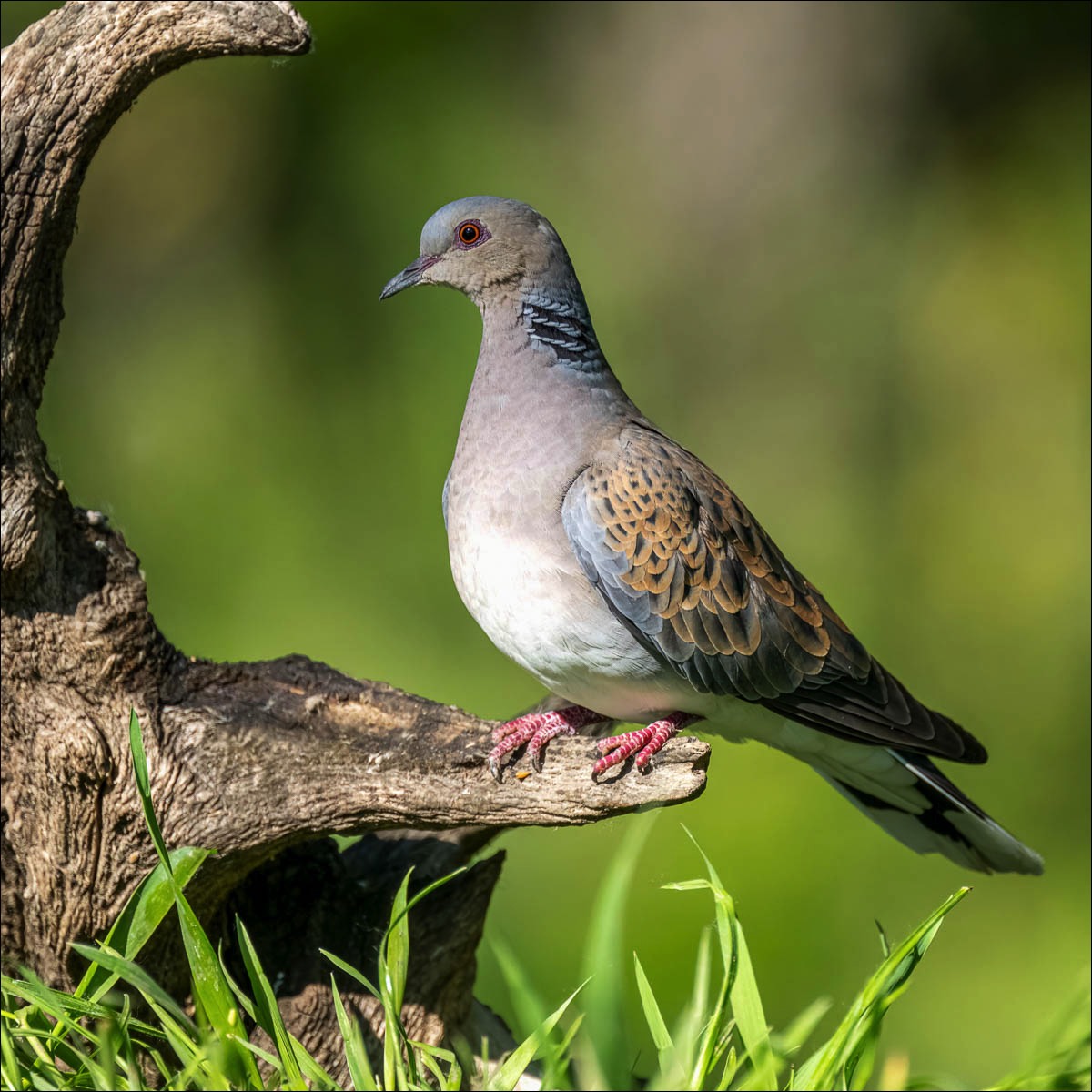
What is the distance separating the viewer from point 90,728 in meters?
2.73

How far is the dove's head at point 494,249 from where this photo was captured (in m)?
3.00

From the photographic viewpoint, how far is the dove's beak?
10.2 ft

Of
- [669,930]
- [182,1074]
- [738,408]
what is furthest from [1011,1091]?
[738,408]

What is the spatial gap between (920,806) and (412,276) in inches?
69.1

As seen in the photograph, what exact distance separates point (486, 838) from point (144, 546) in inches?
168

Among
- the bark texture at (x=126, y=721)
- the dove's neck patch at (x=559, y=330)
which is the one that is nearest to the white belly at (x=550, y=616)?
the bark texture at (x=126, y=721)

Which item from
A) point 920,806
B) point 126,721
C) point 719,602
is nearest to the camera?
point 126,721

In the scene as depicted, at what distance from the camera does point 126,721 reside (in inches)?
110

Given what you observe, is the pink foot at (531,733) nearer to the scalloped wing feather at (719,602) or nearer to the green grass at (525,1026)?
the scalloped wing feather at (719,602)

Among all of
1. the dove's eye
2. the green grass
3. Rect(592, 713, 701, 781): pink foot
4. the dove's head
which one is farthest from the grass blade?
the dove's eye

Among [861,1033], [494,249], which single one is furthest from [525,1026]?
[494,249]

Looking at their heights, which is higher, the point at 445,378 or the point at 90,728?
the point at 445,378

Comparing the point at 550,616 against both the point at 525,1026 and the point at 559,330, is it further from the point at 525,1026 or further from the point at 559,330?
the point at 525,1026

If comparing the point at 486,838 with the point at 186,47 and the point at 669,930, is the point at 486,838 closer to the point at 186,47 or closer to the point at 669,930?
the point at 186,47
